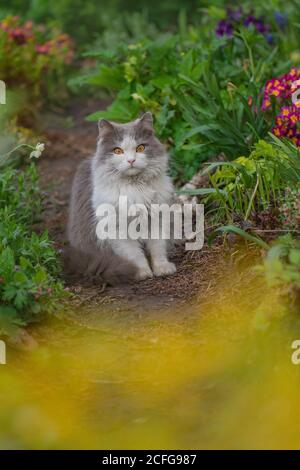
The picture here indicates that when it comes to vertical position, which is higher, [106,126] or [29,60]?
[29,60]

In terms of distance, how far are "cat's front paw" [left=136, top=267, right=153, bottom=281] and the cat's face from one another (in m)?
0.62

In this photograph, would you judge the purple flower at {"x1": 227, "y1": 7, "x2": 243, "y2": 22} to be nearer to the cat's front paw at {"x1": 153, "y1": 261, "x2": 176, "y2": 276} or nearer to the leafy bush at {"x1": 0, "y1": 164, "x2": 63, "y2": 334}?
the leafy bush at {"x1": 0, "y1": 164, "x2": 63, "y2": 334}

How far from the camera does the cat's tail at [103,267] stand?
4.95 m

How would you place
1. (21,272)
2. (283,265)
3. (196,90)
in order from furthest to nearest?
(196,90)
(21,272)
(283,265)

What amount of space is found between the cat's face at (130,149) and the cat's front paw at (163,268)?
0.60m

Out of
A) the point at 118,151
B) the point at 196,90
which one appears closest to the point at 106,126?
the point at 118,151

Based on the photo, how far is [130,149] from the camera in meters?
5.01

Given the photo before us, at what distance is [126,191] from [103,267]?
505mm

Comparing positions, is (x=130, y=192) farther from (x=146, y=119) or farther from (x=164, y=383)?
(x=164, y=383)

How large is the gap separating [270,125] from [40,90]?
3569mm

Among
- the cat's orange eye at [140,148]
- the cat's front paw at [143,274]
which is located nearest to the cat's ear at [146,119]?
the cat's orange eye at [140,148]

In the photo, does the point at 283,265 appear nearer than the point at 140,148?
Yes
